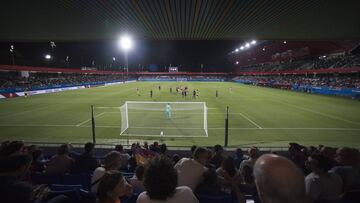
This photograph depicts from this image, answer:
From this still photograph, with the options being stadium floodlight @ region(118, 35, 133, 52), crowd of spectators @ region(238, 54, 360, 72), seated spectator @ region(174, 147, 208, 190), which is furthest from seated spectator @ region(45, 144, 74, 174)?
crowd of spectators @ region(238, 54, 360, 72)

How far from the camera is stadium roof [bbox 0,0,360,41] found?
957 centimetres

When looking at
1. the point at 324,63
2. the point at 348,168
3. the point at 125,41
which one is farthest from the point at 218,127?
the point at 324,63

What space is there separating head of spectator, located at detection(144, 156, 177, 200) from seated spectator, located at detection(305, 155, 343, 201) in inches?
123

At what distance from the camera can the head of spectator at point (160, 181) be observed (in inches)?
135

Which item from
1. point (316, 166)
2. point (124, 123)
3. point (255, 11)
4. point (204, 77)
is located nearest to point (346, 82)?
point (124, 123)

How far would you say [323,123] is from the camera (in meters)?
24.1

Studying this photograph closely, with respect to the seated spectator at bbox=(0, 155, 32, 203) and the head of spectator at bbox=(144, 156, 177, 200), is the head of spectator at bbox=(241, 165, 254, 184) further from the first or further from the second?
the seated spectator at bbox=(0, 155, 32, 203)

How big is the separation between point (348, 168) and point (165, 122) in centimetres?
1879

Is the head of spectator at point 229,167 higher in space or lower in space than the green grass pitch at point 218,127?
higher

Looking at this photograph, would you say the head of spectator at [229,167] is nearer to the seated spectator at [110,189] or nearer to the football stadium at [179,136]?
the football stadium at [179,136]

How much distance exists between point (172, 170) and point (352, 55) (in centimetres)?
6354

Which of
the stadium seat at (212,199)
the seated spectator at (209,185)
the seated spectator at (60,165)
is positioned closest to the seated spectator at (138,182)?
the seated spectator at (209,185)

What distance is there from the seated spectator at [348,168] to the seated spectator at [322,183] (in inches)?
16.5

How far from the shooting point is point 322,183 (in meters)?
5.20
